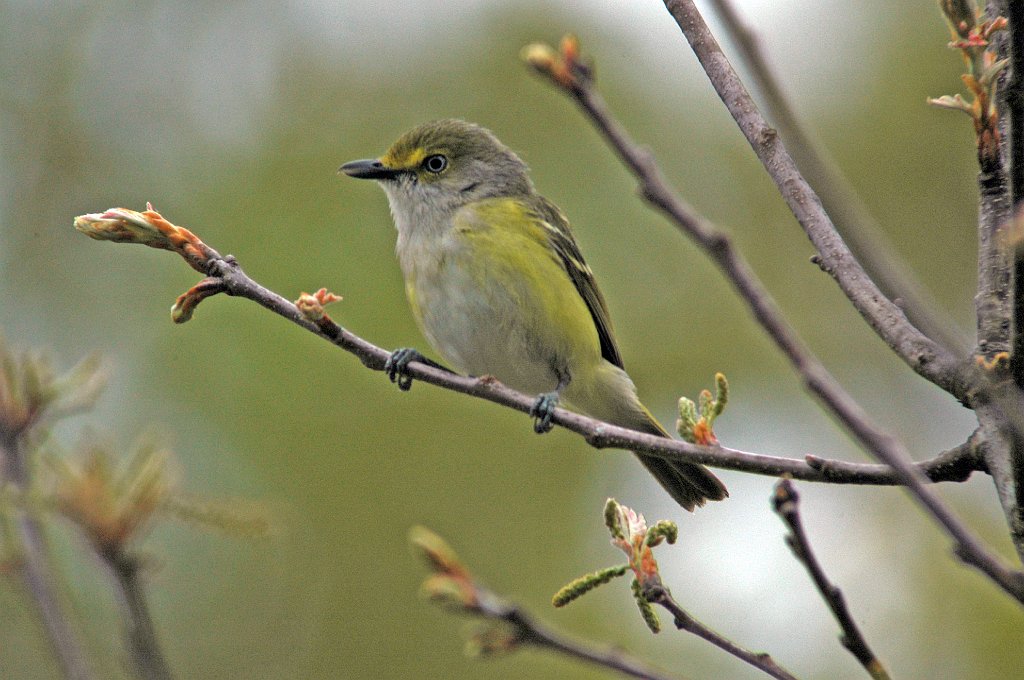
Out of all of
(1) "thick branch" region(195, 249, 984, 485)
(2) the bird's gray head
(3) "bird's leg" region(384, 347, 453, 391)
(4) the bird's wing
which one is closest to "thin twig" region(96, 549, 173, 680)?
(1) "thick branch" region(195, 249, 984, 485)

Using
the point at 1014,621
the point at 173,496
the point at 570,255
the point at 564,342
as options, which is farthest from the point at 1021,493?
the point at 1014,621

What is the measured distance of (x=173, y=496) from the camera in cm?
189

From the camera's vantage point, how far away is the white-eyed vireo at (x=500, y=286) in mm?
A: 4680

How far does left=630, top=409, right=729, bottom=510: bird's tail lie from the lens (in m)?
4.46

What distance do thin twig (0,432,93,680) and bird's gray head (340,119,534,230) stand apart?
10.9ft

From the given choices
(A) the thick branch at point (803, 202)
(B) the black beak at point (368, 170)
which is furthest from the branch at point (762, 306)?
(B) the black beak at point (368, 170)

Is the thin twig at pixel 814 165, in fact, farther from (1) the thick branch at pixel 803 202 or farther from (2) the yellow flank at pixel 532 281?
(2) the yellow flank at pixel 532 281

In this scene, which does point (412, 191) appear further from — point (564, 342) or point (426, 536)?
point (426, 536)

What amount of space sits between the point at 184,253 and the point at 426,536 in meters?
1.22

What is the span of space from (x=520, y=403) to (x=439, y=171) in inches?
103

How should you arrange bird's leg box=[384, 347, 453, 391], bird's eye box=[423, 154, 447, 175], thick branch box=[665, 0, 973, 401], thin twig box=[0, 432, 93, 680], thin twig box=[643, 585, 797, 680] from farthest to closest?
bird's eye box=[423, 154, 447, 175] < bird's leg box=[384, 347, 453, 391] < thick branch box=[665, 0, 973, 401] < thin twig box=[643, 585, 797, 680] < thin twig box=[0, 432, 93, 680]

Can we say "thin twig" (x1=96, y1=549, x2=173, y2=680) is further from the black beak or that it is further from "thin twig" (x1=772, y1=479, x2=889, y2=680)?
the black beak

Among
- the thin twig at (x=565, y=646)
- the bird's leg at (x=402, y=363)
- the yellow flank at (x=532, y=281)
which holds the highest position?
the yellow flank at (x=532, y=281)

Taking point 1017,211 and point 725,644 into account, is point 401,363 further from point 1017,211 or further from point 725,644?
point 1017,211
